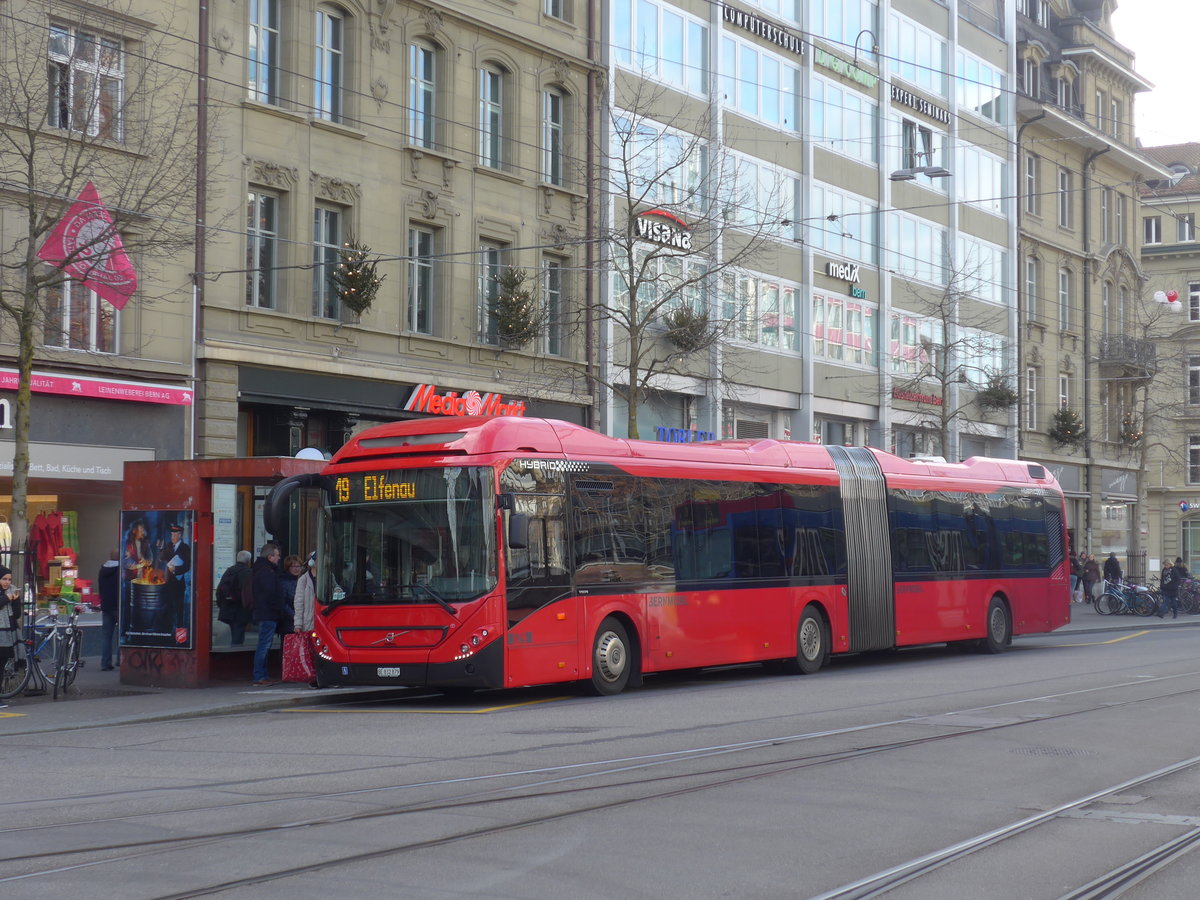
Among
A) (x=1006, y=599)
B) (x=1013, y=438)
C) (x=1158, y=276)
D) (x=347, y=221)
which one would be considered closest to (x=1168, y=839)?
(x=1006, y=599)

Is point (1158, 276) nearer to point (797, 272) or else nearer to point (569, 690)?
point (797, 272)

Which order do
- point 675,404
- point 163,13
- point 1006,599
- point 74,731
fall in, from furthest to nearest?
point 675,404 → point 1006,599 → point 163,13 → point 74,731

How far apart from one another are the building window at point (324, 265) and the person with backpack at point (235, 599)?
8124 millimetres

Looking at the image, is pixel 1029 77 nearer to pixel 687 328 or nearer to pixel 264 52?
pixel 687 328

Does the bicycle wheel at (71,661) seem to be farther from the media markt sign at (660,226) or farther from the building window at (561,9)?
the building window at (561,9)

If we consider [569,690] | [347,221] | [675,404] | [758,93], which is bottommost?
[569,690]

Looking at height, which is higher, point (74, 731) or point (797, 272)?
point (797, 272)

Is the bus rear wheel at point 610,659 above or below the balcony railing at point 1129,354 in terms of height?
below

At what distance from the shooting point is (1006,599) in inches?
1078

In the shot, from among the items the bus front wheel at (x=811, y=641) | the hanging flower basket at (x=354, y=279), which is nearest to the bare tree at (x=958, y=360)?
the hanging flower basket at (x=354, y=279)

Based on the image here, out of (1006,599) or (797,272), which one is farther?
(797,272)

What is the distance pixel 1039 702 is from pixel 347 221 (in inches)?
628

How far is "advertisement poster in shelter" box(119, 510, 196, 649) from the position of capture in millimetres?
19062

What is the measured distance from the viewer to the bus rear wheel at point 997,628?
2678cm
